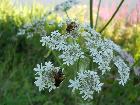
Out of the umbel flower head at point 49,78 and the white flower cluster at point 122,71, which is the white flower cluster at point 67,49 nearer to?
the umbel flower head at point 49,78

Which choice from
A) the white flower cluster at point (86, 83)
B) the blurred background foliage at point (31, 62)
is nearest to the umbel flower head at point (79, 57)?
the white flower cluster at point (86, 83)

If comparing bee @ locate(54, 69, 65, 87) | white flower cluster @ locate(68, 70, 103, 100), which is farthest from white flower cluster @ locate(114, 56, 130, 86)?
bee @ locate(54, 69, 65, 87)

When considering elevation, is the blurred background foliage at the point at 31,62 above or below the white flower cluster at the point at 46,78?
above

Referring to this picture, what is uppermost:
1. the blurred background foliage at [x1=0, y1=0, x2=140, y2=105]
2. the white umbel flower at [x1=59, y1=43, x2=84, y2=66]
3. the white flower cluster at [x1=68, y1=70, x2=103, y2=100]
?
the blurred background foliage at [x1=0, y1=0, x2=140, y2=105]

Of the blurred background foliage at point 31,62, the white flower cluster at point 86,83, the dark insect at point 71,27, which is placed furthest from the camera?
the blurred background foliage at point 31,62

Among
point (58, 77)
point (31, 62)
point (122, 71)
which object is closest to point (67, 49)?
point (58, 77)

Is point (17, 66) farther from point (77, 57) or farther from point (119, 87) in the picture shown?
point (77, 57)

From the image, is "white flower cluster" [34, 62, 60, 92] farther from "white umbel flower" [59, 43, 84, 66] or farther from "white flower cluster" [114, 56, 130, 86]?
"white flower cluster" [114, 56, 130, 86]

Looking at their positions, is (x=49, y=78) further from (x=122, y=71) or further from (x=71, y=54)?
(x=122, y=71)

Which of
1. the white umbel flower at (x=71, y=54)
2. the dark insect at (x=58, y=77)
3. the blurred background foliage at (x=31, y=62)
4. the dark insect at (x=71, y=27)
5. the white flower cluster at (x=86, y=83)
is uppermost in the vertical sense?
the blurred background foliage at (x=31, y=62)
